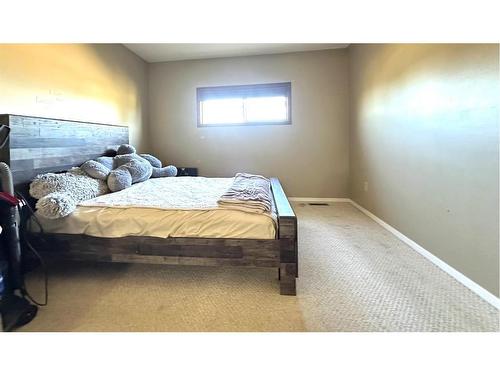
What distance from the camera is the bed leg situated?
1623mm

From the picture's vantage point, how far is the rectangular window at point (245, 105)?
428cm

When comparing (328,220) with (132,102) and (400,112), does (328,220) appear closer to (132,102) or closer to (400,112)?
(400,112)

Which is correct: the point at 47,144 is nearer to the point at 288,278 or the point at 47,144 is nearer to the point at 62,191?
the point at 62,191

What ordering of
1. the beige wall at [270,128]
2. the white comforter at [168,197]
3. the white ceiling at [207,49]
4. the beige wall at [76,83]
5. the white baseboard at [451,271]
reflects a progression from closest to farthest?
the white baseboard at [451,271] < the white comforter at [168,197] < the beige wall at [76,83] < the white ceiling at [207,49] < the beige wall at [270,128]

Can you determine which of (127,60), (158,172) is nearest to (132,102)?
(127,60)

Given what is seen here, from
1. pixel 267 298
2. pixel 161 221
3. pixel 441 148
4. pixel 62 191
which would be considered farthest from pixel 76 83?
pixel 441 148

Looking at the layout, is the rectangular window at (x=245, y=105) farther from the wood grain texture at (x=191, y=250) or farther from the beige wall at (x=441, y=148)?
the wood grain texture at (x=191, y=250)

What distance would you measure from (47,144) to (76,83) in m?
0.99

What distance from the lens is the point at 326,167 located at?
14.1ft

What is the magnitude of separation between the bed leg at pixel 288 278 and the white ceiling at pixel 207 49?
3419mm

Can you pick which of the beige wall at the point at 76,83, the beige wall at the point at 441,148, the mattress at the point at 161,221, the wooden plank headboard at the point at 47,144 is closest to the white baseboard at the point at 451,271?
the beige wall at the point at 441,148

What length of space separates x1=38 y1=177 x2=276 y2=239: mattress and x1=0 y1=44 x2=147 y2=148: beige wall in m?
1.17

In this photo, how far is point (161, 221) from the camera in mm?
1743
